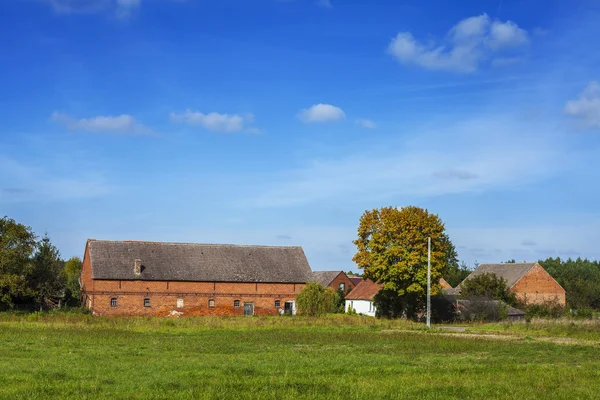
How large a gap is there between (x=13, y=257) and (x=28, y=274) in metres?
3.34

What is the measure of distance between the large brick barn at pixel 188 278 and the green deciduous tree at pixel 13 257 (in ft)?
20.2

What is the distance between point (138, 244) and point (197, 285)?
6.85 meters

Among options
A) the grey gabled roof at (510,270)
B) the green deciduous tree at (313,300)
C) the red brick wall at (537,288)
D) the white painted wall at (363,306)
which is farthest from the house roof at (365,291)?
the green deciduous tree at (313,300)

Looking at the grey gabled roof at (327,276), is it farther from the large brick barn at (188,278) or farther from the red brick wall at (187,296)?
the red brick wall at (187,296)

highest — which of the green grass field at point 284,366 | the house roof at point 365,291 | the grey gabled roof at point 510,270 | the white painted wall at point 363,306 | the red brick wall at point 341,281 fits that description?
the grey gabled roof at point 510,270

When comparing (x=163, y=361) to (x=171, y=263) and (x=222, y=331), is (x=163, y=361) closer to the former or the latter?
(x=222, y=331)

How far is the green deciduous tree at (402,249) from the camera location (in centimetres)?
5088

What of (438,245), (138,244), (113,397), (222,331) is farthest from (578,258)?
(113,397)

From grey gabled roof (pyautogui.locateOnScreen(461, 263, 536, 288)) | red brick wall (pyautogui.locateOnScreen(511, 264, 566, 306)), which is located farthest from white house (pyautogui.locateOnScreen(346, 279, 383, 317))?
red brick wall (pyautogui.locateOnScreen(511, 264, 566, 306))

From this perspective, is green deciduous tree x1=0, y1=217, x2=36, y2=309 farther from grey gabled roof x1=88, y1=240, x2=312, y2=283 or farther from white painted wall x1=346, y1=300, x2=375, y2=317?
white painted wall x1=346, y1=300, x2=375, y2=317

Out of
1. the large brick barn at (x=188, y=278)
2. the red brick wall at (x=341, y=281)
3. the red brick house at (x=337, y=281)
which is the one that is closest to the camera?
the large brick barn at (x=188, y=278)

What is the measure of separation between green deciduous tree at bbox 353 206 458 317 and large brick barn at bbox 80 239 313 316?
1405 cm

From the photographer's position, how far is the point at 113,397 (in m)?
14.5

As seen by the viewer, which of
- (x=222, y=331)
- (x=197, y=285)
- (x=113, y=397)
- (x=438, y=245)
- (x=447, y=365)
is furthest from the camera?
(x=197, y=285)
